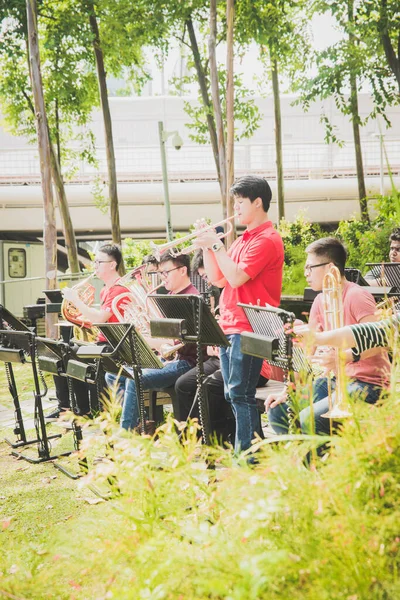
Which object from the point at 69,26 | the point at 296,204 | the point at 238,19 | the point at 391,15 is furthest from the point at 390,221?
the point at 296,204

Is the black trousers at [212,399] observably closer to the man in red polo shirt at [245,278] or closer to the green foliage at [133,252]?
the man in red polo shirt at [245,278]

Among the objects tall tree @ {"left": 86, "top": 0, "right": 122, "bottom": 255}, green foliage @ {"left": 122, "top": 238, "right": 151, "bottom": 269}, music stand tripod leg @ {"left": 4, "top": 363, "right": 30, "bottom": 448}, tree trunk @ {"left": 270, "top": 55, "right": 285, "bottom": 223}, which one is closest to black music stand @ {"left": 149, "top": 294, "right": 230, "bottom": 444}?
music stand tripod leg @ {"left": 4, "top": 363, "right": 30, "bottom": 448}

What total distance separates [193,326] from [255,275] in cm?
54

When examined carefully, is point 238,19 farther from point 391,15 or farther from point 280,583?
point 280,583

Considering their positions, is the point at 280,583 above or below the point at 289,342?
below

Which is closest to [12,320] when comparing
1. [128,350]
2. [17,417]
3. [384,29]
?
[17,417]

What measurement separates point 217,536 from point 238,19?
1145 centimetres

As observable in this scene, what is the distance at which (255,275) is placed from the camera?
378 centimetres

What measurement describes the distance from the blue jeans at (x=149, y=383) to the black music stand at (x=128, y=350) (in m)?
0.63

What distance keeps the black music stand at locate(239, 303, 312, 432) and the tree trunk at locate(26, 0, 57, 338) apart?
22.0 feet

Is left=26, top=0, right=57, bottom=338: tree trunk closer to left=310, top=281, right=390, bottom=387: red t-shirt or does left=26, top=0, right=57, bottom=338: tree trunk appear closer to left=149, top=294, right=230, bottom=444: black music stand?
left=149, top=294, right=230, bottom=444: black music stand

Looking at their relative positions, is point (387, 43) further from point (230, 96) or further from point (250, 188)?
point (250, 188)

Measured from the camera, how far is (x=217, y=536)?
158cm

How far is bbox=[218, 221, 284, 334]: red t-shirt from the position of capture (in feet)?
12.3
